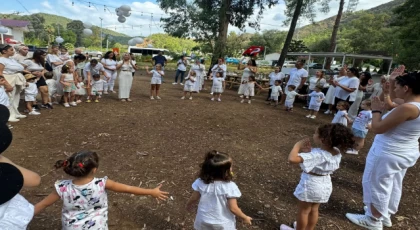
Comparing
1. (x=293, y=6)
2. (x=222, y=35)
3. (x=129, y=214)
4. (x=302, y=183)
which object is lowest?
(x=129, y=214)

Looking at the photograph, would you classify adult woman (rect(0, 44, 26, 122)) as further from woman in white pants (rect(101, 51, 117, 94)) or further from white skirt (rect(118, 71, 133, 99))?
woman in white pants (rect(101, 51, 117, 94))

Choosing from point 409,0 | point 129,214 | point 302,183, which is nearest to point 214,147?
point 129,214

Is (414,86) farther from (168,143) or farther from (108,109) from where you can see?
(108,109)

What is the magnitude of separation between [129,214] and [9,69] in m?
4.88

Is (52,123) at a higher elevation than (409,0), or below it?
below

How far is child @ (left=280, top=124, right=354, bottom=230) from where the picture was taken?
2117mm

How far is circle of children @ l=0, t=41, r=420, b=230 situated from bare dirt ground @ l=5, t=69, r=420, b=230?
1.97 ft

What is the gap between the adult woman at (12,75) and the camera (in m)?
5.24

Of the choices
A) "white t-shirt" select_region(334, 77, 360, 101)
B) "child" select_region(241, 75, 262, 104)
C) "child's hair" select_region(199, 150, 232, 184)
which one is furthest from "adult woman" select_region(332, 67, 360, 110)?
"child's hair" select_region(199, 150, 232, 184)

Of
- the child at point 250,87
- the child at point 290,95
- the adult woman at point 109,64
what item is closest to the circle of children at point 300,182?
the child at point 290,95

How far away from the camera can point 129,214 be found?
2766 millimetres

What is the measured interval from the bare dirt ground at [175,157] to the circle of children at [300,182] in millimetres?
601

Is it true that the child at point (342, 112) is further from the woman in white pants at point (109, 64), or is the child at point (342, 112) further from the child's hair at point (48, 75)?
the child's hair at point (48, 75)

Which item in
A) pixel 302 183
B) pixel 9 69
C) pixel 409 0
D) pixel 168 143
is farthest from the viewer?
pixel 409 0
